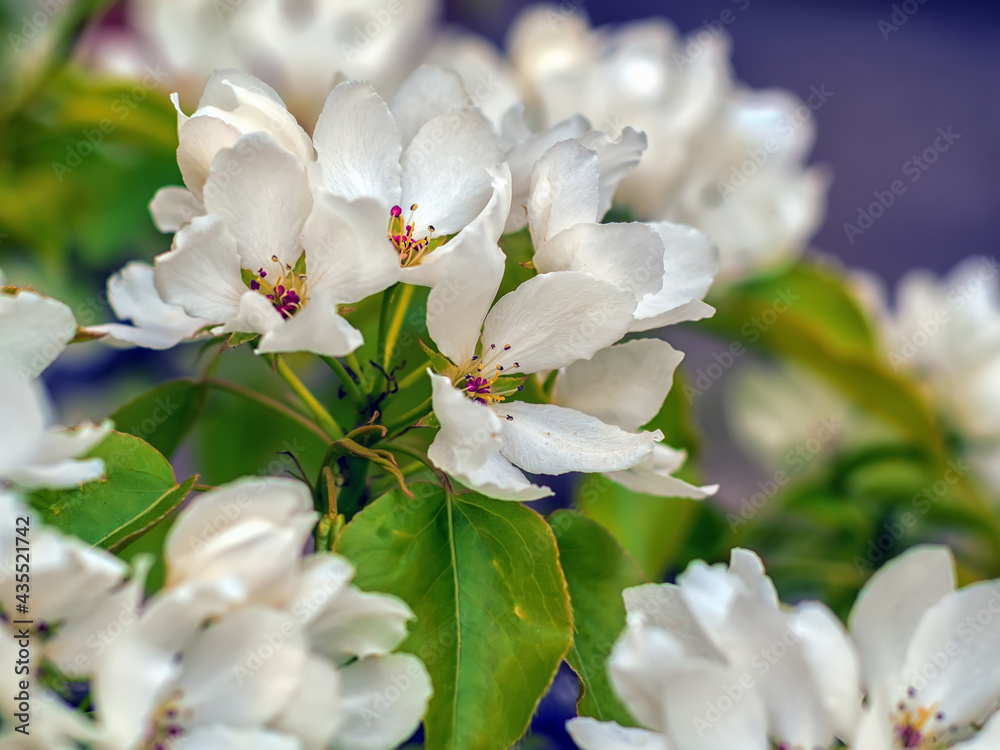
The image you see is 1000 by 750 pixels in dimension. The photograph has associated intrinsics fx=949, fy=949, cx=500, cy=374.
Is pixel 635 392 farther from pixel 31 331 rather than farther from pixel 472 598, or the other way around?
pixel 31 331

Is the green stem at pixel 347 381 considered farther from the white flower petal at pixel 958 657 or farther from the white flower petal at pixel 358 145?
the white flower petal at pixel 958 657

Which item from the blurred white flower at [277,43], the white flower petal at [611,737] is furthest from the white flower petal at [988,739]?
the blurred white flower at [277,43]

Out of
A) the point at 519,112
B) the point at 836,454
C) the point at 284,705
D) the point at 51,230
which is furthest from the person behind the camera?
the point at 836,454

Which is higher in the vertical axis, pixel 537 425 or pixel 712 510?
pixel 537 425

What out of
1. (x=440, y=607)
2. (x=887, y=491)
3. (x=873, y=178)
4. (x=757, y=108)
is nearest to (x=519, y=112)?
(x=440, y=607)

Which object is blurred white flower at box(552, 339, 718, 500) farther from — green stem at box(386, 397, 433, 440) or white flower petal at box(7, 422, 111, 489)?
white flower petal at box(7, 422, 111, 489)

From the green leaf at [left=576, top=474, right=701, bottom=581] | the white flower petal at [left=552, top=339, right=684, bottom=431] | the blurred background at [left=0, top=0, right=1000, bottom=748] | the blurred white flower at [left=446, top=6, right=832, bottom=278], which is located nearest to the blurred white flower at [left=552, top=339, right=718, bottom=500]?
the white flower petal at [left=552, top=339, right=684, bottom=431]

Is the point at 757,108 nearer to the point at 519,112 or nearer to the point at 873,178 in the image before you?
the point at 519,112
